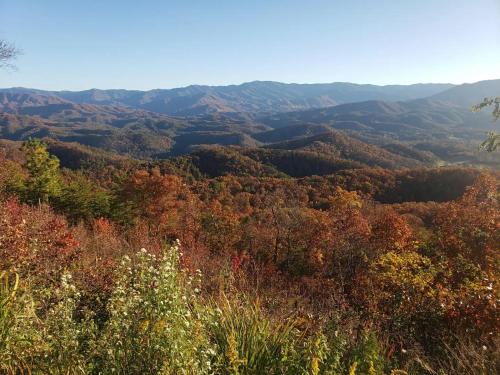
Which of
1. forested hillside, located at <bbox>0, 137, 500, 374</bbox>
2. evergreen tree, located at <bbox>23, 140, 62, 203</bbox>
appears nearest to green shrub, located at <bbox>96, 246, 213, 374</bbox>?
forested hillside, located at <bbox>0, 137, 500, 374</bbox>

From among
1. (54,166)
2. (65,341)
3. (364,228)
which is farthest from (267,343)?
(54,166)

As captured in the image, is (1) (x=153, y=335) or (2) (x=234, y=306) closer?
(1) (x=153, y=335)

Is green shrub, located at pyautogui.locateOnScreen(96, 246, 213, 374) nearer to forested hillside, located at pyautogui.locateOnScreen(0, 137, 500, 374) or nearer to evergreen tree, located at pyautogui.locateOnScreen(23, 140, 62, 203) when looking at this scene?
forested hillside, located at pyautogui.locateOnScreen(0, 137, 500, 374)

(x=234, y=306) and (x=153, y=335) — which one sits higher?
(x=153, y=335)

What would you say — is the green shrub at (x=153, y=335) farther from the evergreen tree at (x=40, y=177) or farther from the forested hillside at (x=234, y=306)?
the evergreen tree at (x=40, y=177)

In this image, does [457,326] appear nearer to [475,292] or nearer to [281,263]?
[475,292]

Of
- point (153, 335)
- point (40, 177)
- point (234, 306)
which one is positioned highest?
point (153, 335)

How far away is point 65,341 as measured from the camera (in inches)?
137

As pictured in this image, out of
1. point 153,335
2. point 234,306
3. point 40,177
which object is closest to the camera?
point 153,335

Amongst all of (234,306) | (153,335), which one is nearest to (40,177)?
(234,306)

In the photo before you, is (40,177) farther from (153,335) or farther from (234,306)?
(153,335)

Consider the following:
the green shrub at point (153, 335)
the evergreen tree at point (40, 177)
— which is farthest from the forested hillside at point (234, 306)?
the evergreen tree at point (40, 177)

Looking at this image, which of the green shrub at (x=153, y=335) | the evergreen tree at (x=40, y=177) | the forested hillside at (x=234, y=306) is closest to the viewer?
the green shrub at (x=153, y=335)

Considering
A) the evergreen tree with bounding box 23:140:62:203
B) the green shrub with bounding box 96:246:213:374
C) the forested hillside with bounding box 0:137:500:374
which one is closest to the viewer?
the green shrub with bounding box 96:246:213:374
